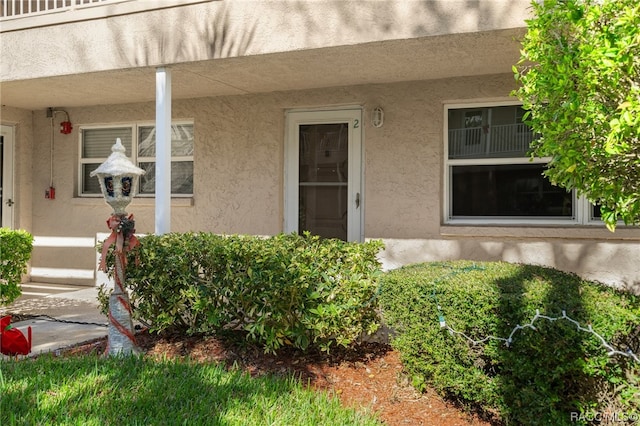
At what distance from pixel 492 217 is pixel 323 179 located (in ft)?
8.10

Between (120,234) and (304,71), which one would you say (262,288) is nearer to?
(120,234)

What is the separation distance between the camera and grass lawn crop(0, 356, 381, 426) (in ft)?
11.2

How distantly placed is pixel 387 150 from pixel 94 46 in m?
4.08

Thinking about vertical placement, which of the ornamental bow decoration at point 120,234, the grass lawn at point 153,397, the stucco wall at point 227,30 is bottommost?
the grass lawn at point 153,397

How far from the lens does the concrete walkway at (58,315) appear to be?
5.91 m

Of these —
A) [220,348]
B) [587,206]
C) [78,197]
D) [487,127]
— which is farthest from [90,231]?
[587,206]

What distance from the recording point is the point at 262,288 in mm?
4836

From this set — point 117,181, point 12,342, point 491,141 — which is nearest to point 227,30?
point 117,181

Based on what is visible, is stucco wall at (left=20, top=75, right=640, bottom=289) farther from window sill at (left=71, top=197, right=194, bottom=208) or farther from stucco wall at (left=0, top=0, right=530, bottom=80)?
stucco wall at (left=0, top=0, right=530, bottom=80)

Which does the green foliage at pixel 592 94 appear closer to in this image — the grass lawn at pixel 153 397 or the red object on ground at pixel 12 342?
the grass lawn at pixel 153 397

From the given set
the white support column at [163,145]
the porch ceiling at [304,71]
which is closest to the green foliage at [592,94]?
the porch ceiling at [304,71]

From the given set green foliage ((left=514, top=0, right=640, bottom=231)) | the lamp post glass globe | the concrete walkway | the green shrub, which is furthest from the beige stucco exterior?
the green shrub

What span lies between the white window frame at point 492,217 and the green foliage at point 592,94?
2875 mm

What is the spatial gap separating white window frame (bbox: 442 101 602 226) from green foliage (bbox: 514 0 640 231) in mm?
2875
